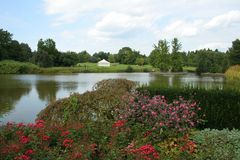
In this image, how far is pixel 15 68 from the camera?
71.7 metres

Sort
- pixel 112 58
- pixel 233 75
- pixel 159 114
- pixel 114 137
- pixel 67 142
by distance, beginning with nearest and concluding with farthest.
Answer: pixel 67 142, pixel 114 137, pixel 159 114, pixel 233 75, pixel 112 58

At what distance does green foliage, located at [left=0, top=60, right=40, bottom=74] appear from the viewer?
7031 cm

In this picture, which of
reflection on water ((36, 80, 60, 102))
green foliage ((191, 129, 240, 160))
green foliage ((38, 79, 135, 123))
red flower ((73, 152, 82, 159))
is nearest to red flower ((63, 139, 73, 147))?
red flower ((73, 152, 82, 159))

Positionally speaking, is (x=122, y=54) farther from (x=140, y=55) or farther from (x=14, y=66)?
(x=14, y=66)

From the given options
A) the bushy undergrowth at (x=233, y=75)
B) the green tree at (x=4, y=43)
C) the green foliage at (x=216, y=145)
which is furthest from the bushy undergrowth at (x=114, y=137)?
the green tree at (x=4, y=43)

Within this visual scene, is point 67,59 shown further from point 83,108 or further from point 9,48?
point 83,108

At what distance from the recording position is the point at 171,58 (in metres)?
76.1

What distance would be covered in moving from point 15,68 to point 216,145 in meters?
69.4

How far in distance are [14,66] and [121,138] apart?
68885 millimetres

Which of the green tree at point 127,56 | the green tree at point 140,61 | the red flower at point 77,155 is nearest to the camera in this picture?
the red flower at point 77,155

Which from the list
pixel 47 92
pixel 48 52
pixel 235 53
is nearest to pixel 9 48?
pixel 48 52

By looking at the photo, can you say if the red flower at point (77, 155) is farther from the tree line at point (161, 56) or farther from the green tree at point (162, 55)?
the green tree at point (162, 55)

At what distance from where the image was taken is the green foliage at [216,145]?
584 cm

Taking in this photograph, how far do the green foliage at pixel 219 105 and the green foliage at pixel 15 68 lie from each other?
65578mm
